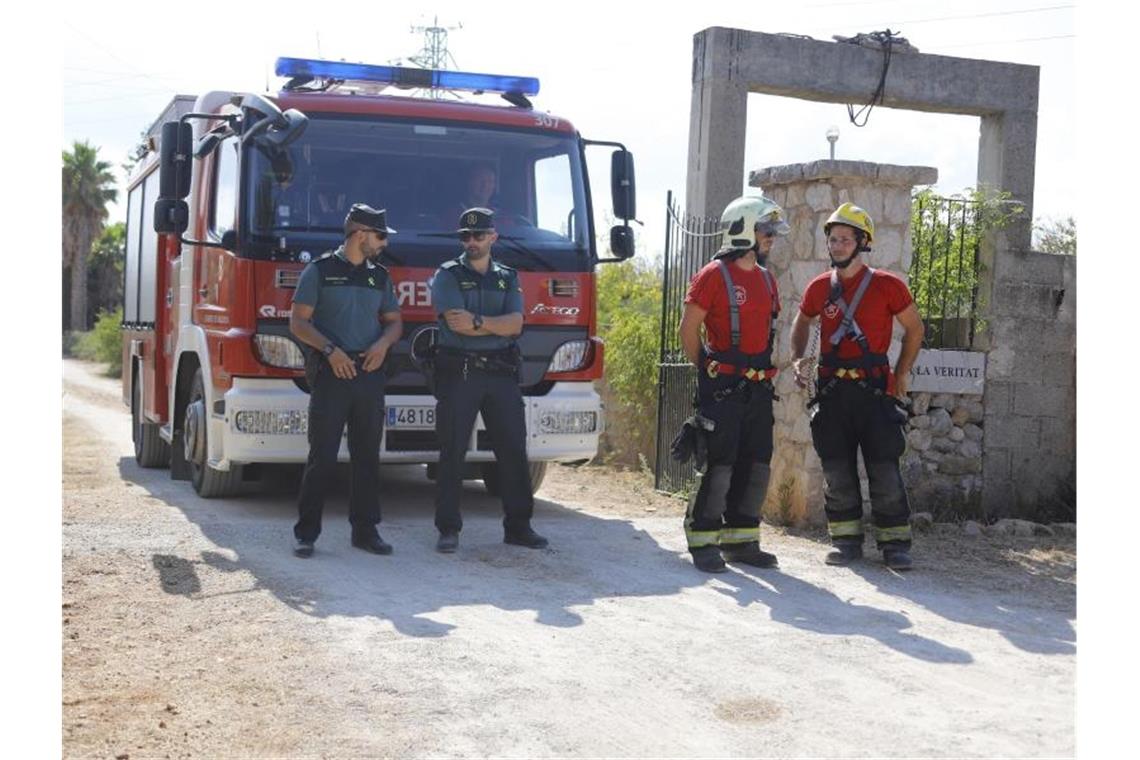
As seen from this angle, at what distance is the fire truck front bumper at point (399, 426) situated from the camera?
8625 millimetres

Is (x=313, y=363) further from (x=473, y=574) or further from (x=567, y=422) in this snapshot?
(x=567, y=422)

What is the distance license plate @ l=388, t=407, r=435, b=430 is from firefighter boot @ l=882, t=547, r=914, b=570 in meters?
2.92

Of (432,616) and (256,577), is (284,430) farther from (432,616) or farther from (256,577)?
(432,616)

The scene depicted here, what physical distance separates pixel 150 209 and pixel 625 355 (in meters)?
4.33

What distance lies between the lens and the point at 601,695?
516 centimetres

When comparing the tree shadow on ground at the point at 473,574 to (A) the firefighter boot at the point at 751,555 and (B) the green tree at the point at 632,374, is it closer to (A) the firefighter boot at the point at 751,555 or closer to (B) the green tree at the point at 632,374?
(A) the firefighter boot at the point at 751,555

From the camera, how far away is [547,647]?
5801 millimetres

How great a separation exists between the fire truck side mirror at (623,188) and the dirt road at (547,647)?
207cm

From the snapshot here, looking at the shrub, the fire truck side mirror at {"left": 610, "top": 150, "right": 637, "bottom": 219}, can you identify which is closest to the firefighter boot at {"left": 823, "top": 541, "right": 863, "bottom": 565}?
the fire truck side mirror at {"left": 610, "top": 150, "right": 637, "bottom": 219}

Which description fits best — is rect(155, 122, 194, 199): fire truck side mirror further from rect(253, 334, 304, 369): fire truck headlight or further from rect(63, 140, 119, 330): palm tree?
rect(63, 140, 119, 330): palm tree

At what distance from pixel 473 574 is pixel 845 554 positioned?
6.77ft

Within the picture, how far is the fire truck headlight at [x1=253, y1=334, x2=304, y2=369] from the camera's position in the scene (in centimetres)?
864

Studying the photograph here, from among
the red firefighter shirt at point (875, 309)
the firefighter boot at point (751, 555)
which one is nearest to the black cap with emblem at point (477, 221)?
the red firefighter shirt at point (875, 309)

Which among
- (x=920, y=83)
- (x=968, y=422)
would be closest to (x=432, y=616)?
(x=968, y=422)
